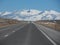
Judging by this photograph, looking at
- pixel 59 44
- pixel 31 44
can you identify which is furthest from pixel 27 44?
pixel 59 44

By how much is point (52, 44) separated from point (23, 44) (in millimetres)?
2027

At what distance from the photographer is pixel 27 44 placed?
15.3 meters

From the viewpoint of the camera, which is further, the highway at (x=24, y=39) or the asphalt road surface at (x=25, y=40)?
the highway at (x=24, y=39)

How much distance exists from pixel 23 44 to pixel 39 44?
110cm

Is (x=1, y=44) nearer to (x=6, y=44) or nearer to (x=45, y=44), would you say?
(x=6, y=44)

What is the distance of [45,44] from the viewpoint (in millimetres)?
15461

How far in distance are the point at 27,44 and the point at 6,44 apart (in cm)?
145

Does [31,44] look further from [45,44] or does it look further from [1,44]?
[1,44]

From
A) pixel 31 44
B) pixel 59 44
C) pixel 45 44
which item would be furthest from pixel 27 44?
pixel 59 44

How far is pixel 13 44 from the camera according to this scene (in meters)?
15.3

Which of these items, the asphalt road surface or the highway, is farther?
the highway

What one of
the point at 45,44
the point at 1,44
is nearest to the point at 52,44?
the point at 45,44

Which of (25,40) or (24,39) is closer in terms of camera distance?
(25,40)

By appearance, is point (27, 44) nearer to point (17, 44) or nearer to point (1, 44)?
point (17, 44)
